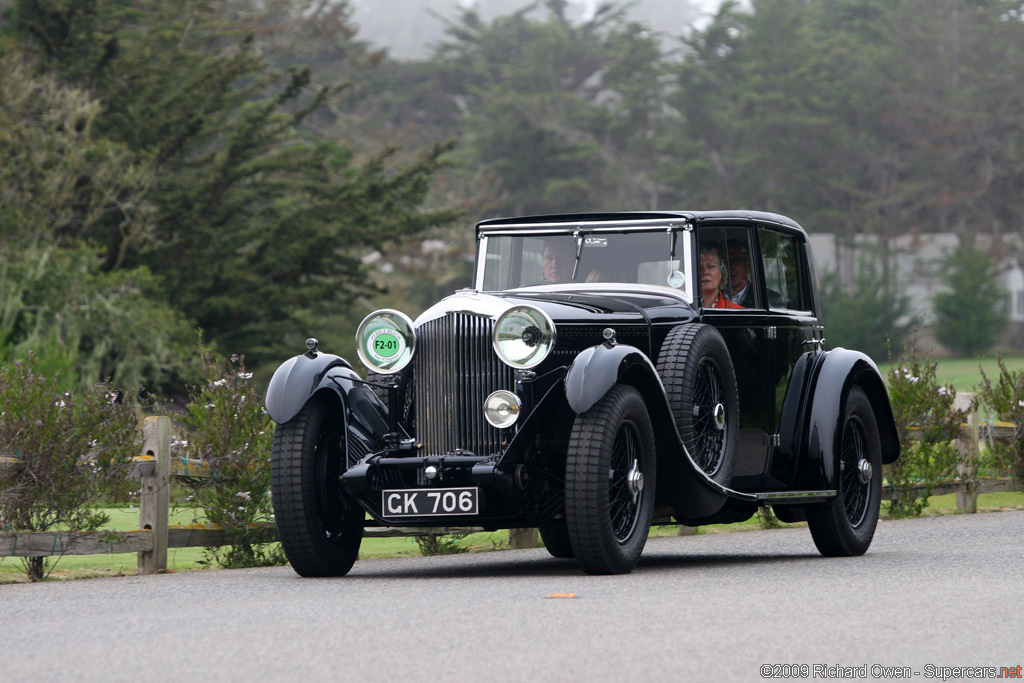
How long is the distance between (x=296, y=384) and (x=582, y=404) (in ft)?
6.26

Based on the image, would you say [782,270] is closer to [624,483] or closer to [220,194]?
[624,483]

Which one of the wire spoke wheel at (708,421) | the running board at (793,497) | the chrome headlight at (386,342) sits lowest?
the running board at (793,497)

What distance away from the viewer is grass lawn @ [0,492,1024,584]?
1083 centimetres

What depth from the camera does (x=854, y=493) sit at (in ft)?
37.6

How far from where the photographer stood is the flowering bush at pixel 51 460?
10062 millimetres

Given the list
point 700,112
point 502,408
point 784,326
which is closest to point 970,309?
point 700,112

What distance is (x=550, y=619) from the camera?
7.00m

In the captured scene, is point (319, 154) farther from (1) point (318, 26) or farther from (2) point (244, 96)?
(1) point (318, 26)

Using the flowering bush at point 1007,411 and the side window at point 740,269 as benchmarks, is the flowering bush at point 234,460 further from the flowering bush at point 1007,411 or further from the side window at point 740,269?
the flowering bush at point 1007,411

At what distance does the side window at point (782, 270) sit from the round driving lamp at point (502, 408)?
2694 millimetres

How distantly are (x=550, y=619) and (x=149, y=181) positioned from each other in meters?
24.4

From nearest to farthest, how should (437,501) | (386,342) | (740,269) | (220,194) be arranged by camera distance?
(437,501) < (386,342) < (740,269) < (220,194)

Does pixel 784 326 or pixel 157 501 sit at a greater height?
pixel 784 326

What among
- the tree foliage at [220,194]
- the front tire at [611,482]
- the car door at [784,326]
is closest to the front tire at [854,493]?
the car door at [784,326]
